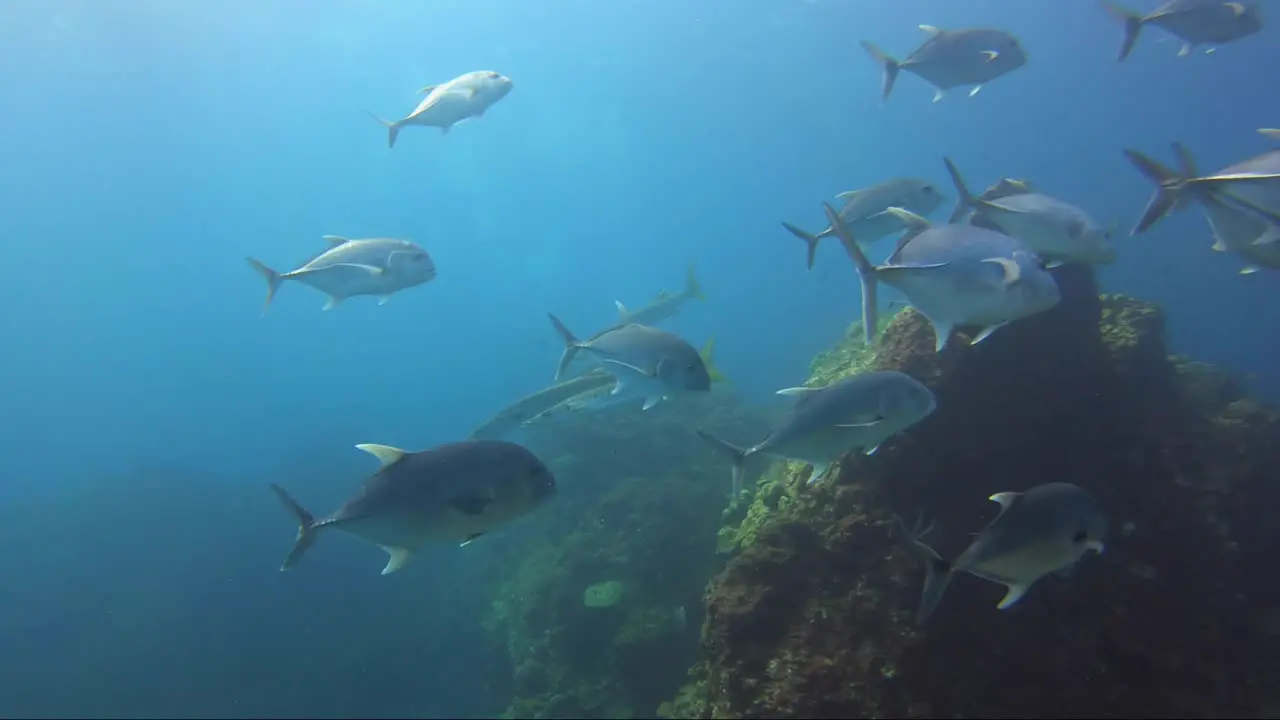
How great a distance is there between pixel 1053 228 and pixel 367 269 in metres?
5.77

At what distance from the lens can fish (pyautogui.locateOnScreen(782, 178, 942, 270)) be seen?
6008mm

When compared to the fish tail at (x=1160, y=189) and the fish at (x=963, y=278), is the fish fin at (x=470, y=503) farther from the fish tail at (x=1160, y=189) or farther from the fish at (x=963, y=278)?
the fish tail at (x=1160, y=189)

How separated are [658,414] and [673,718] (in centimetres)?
1027

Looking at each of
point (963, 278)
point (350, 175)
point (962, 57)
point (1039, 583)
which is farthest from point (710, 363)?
point (350, 175)

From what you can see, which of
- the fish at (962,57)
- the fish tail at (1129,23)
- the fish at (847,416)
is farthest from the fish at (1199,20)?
the fish at (847,416)

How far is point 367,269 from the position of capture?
20.9ft

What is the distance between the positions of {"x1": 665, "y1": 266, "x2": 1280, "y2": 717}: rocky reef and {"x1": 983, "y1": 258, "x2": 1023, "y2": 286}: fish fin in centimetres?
166

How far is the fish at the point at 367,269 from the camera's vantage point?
21.0ft

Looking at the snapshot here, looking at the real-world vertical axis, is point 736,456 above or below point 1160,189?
below

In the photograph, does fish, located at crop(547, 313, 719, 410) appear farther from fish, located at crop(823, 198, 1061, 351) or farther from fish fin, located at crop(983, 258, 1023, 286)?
fish fin, located at crop(983, 258, 1023, 286)

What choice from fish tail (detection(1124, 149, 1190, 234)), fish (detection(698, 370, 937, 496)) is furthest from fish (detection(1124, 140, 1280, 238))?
fish (detection(698, 370, 937, 496))

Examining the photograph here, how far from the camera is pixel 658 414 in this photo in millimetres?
15281

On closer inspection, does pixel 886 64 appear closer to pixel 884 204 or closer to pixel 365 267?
pixel 884 204

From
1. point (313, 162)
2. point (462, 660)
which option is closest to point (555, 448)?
point (462, 660)
